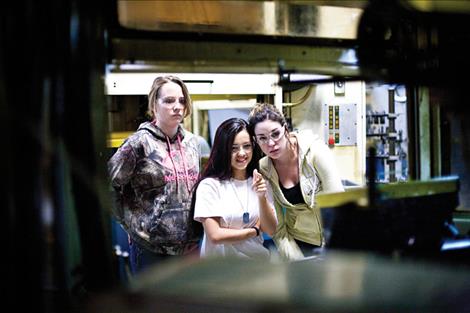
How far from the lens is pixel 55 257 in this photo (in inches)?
32.2

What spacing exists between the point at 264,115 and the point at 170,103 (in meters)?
0.34

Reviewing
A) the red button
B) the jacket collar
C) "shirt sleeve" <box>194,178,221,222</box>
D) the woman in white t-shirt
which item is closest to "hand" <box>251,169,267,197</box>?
the woman in white t-shirt

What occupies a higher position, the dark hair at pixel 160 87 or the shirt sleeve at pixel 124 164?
the dark hair at pixel 160 87

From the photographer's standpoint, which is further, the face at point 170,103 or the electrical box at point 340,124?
the face at point 170,103

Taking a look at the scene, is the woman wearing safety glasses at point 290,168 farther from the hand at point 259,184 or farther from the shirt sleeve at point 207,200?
the shirt sleeve at point 207,200

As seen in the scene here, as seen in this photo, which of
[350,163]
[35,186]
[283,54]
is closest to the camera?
[35,186]

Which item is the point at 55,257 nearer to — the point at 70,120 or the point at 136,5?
the point at 70,120

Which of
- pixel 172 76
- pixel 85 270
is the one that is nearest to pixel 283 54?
pixel 85 270

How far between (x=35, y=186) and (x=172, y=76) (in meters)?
1.06

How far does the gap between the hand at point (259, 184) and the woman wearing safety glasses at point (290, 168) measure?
7 centimetres

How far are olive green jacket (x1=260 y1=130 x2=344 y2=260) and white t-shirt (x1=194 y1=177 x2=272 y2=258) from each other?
0.06m

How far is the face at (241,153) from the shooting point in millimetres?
1715

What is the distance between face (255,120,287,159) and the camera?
1.68 m

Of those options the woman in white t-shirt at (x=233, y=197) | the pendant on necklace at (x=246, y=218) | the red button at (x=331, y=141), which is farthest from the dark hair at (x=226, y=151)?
the red button at (x=331, y=141)
